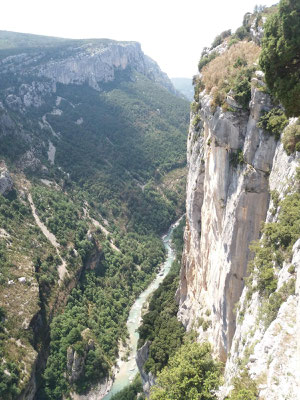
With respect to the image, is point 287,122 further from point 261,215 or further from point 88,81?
point 88,81

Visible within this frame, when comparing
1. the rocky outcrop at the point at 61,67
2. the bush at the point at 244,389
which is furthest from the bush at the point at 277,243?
the rocky outcrop at the point at 61,67

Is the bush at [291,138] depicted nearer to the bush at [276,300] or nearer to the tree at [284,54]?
the tree at [284,54]

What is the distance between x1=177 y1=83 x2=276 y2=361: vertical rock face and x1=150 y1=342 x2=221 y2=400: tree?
2150 mm

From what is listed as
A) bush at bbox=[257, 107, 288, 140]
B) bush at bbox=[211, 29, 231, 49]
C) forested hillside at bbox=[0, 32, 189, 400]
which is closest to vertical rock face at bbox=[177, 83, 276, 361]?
bush at bbox=[257, 107, 288, 140]

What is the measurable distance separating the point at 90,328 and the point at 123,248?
94.1ft

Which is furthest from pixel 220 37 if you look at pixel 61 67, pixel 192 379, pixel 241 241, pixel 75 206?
pixel 61 67

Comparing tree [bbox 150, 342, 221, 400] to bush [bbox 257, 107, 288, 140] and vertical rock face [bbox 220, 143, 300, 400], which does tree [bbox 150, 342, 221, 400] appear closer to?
vertical rock face [bbox 220, 143, 300, 400]

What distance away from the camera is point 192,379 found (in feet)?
61.0

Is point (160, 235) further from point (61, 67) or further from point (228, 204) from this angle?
point (61, 67)

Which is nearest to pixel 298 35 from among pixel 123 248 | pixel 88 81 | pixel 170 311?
pixel 170 311

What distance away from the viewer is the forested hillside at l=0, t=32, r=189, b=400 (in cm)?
5153

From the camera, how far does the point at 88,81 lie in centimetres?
17500

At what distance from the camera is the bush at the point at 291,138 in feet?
53.3

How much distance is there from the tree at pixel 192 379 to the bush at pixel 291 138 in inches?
600
